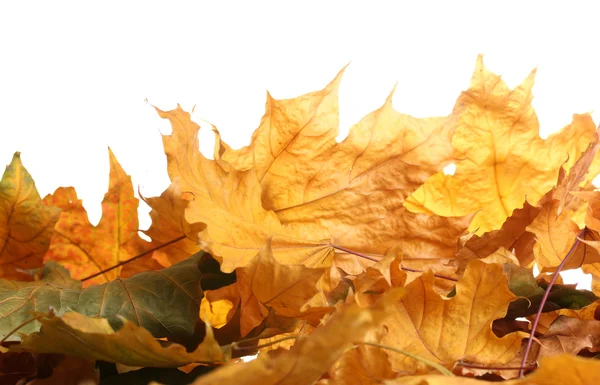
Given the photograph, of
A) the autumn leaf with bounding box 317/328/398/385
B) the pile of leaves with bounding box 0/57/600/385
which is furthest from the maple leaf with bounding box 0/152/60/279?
the autumn leaf with bounding box 317/328/398/385

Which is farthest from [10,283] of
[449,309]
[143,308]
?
[449,309]

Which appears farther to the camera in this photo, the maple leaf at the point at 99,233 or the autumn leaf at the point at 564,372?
the maple leaf at the point at 99,233

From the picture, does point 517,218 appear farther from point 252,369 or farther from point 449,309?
point 252,369

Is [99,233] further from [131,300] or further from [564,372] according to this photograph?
[564,372]

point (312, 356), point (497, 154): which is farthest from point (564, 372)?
point (497, 154)

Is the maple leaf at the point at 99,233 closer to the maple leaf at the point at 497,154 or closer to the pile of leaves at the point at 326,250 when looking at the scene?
the pile of leaves at the point at 326,250

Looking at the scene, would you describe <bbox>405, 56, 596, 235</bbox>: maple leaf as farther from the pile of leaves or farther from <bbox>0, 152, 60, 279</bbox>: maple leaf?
<bbox>0, 152, 60, 279</bbox>: maple leaf

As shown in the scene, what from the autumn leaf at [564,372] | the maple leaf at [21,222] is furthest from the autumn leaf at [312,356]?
the maple leaf at [21,222]
